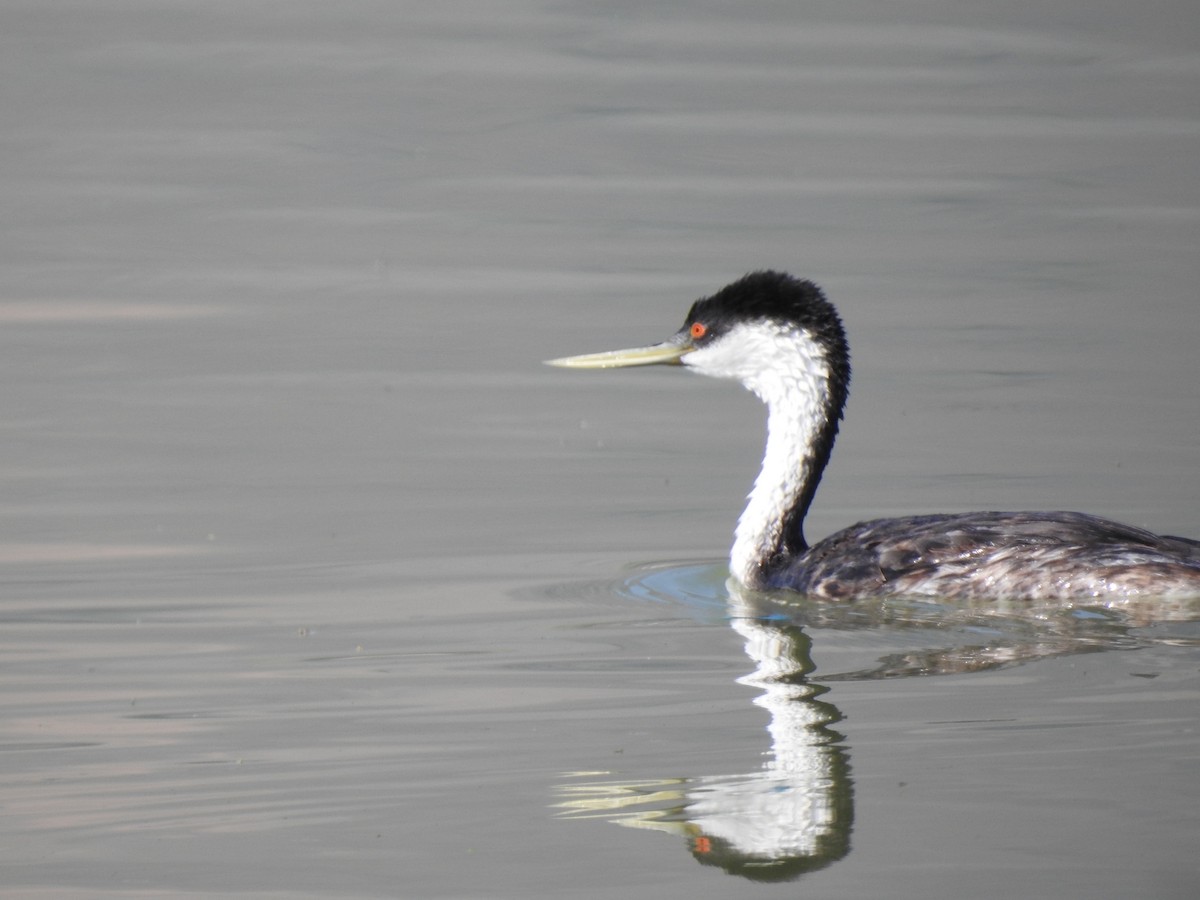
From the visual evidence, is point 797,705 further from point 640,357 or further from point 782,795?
point 640,357

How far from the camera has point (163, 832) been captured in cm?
554

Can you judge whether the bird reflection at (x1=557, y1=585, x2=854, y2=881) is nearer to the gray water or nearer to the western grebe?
the gray water

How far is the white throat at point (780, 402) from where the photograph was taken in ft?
28.9

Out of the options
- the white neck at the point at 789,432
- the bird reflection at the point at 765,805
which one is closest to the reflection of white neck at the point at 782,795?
the bird reflection at the point at 765,805

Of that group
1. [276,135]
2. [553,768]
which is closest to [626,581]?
[553,768]

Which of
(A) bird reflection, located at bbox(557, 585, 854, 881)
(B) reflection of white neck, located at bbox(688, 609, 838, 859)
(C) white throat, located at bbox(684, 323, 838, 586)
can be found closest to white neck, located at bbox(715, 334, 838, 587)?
(C) white throat, located at bbox(684, 323, 838, 586)

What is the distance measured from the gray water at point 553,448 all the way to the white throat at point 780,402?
1.09 feet

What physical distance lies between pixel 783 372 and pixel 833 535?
0.77 m

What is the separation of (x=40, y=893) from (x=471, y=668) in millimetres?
2210

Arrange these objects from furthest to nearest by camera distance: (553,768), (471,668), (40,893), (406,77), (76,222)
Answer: (406,77) → (76,222) → (471,668) → (553,768) → (40,893)

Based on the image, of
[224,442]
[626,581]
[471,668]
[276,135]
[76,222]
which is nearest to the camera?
[471,668]

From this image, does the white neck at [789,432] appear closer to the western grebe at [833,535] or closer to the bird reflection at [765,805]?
the western grebe at [833,535]

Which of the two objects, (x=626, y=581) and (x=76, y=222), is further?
(x=76, y=222)

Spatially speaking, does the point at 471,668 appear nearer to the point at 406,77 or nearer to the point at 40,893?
the point at 40,893
